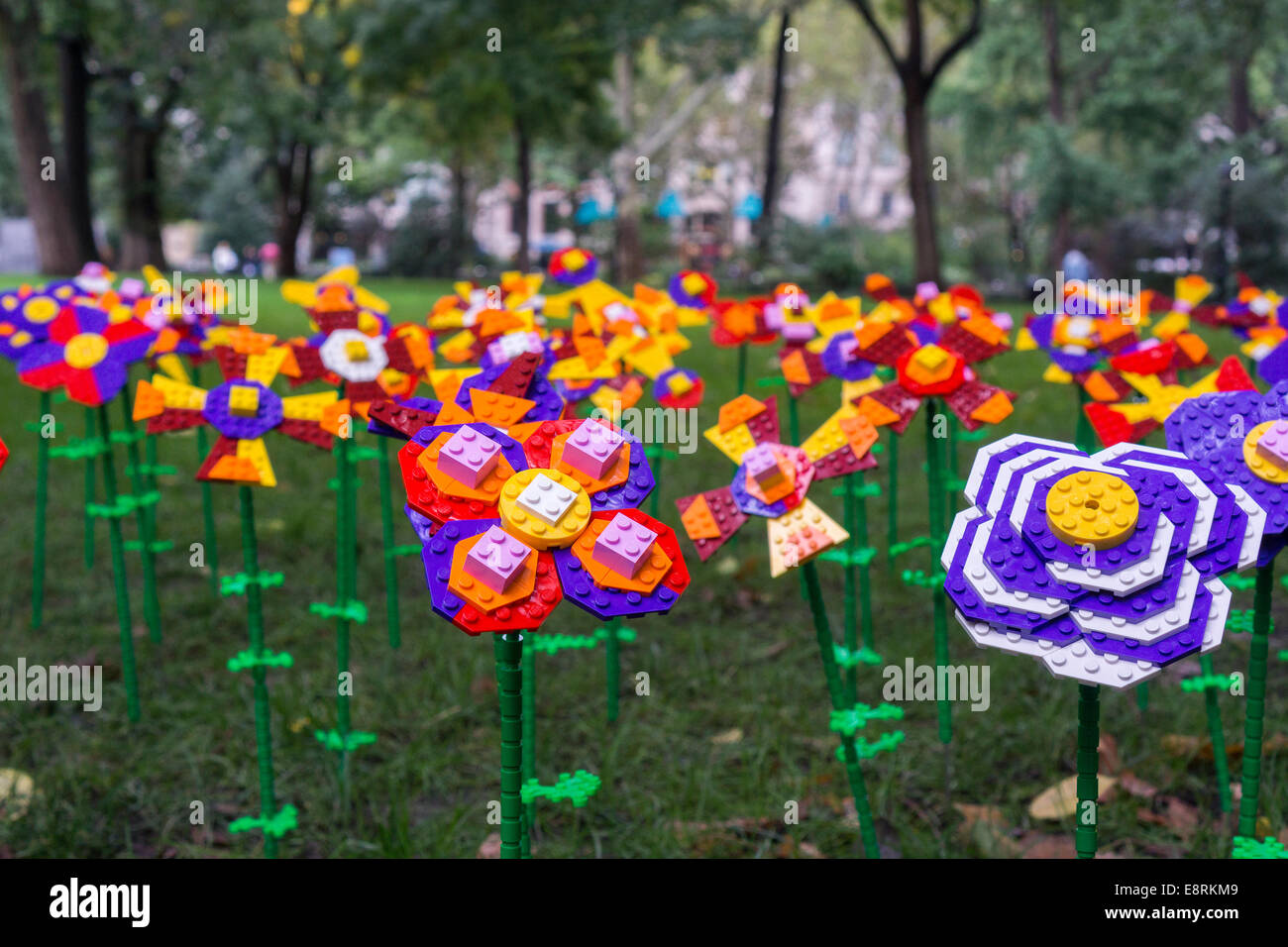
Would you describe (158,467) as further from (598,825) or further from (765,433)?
(765,433)

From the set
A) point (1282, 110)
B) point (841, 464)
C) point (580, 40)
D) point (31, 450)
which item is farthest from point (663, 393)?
point (1282, 110)

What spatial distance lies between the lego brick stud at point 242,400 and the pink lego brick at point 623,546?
1028mm

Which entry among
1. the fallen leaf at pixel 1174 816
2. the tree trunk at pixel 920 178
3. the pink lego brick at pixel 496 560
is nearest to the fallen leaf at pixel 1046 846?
the fallen leaf at pixel 1174 816

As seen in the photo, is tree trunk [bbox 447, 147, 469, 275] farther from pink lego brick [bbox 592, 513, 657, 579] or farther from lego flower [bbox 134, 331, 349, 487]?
pink lego brick [bbox 592, 513, 657, 579]

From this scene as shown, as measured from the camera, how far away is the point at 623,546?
1.38 m

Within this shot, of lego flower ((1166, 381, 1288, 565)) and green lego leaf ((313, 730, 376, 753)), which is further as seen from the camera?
green lego leaf ((313, 730, 376, 753))

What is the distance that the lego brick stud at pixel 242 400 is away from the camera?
214cm

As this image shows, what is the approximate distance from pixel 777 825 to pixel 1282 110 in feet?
75.4

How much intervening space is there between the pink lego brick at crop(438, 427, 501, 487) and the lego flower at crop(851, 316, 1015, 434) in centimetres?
92

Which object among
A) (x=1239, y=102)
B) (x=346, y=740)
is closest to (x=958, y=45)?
(x=1239, y=102)

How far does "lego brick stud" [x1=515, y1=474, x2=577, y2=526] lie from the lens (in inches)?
55.2

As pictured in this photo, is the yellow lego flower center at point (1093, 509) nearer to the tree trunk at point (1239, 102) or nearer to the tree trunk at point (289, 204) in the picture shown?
the tree trunk at point (1239, 102)

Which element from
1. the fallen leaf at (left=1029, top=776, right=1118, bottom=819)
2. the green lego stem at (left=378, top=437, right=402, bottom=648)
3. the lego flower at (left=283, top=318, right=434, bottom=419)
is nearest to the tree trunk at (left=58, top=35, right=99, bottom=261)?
the green lego stem at (left=378, top=437, right=402, bottom=648)

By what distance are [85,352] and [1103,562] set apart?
225 cm
